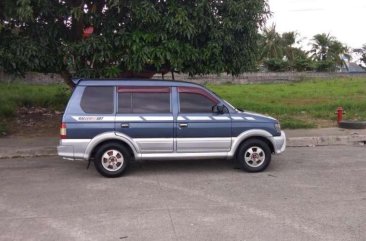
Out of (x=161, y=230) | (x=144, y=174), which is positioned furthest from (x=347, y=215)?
(x=144, y=174)

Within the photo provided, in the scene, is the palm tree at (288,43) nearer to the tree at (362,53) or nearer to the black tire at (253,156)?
the tree at (362,53)

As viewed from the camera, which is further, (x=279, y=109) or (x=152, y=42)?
(x=279, y=109)

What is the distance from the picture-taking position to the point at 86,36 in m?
9.99

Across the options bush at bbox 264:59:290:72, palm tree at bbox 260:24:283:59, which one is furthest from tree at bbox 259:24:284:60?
bush at bbox 264:59:290:72

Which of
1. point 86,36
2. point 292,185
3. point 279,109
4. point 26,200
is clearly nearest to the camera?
point 26,200

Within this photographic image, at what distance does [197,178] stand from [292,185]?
1.58 meters

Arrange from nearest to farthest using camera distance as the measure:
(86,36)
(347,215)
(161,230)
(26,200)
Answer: (161,230) < (347,215) < (26,200) < (86,36)

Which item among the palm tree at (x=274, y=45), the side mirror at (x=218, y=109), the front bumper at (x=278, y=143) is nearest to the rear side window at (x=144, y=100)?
the side mirror at (x=218, y=109)

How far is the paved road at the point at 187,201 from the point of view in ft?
17.6

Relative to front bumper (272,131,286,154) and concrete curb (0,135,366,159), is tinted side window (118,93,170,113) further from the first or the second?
concrete curb (0,135,366,159)

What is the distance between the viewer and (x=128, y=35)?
9.41 meters

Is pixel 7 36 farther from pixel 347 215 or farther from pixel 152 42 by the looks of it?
pixel 347 215

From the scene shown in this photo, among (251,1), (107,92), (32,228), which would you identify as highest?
(251,1)

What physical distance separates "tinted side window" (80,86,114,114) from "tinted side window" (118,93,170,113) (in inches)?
6.8
